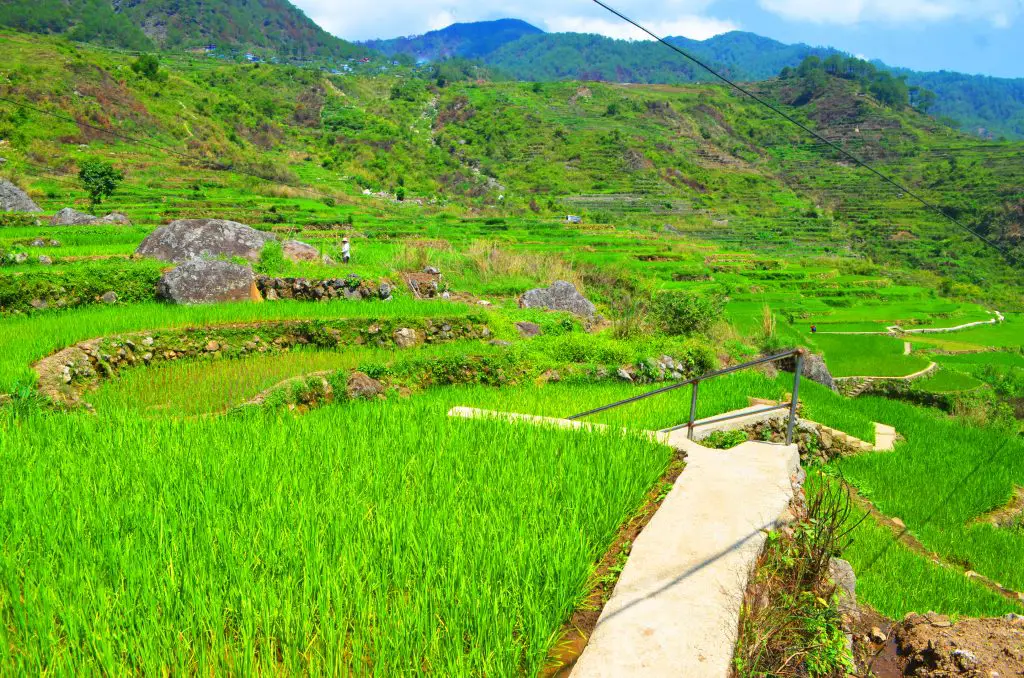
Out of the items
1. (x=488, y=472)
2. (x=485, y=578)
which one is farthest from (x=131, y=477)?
(x=485, y=578)

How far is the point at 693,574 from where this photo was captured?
2789mm

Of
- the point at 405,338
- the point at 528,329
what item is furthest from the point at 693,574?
the point at 528,329

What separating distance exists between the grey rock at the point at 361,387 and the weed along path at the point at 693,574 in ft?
16.8

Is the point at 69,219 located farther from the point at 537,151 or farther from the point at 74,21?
the point at 74,21

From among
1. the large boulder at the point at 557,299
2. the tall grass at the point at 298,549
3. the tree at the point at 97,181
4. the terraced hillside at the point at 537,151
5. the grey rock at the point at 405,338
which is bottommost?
the grey rock at the point at 405,338

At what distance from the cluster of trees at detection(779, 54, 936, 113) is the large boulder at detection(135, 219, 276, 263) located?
138m

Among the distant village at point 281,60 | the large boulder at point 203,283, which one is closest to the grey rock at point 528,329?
the large boulder at point 203,283

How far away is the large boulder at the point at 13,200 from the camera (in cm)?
2327

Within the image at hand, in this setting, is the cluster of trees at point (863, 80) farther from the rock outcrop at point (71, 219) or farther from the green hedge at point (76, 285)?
the green hedge at point (76, 285)

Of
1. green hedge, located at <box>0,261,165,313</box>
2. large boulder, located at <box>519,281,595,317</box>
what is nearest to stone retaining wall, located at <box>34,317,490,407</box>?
large boulder, located at <box>519,281,595,317</box>

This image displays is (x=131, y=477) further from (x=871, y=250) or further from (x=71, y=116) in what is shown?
(x=871, y=250)

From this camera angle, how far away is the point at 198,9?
176m

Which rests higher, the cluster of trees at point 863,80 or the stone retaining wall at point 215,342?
the cluster of trees at point 863,80

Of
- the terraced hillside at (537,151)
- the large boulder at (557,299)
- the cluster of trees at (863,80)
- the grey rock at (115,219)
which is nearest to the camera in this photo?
the large boulder at (557,299)
